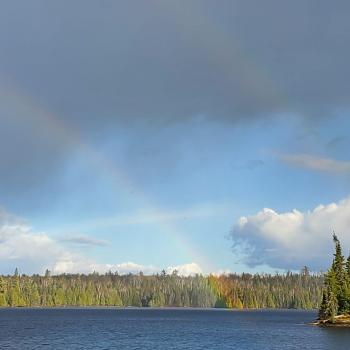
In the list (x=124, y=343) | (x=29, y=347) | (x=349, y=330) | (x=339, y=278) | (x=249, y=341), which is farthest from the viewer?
(x=339, y=278)

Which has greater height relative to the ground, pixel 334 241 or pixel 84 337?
pixel 334 241

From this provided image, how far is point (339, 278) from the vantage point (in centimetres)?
17000

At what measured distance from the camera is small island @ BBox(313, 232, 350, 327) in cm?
16662

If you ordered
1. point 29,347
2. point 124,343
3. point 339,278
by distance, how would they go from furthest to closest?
point 339,278
point 124,343
point 29,347

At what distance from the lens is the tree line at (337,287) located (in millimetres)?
166625

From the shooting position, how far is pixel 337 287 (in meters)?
168

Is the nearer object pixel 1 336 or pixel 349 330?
pixel 1 336

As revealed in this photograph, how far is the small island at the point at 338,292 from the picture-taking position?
166625 millimetres

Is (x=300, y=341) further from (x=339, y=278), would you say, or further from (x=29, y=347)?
(x=29, y=347)

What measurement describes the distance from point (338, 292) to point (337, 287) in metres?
1.43

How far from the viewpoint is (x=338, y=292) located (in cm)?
16788

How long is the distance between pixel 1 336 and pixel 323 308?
309ft

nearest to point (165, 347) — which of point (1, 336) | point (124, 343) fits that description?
point (124, 343)

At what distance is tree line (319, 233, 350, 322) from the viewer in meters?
167
